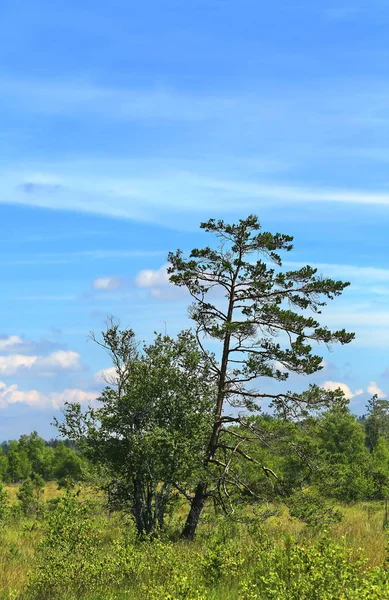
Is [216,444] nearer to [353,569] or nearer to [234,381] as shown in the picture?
[234,381]

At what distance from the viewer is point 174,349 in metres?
16.6

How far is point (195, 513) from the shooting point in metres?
18.1

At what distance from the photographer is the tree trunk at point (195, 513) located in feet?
59.0

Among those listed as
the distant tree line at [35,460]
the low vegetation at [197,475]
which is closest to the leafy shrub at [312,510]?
the low vegetation at [197,475]

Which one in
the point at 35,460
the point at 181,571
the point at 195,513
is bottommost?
the point at 181,571

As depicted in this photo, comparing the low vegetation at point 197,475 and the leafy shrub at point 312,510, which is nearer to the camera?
the low vegetation at point 197,475

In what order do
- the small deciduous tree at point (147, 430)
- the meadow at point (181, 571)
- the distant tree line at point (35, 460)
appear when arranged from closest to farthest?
the meadow at point (181, 571) → the small deciduous tree at point (147, 430) → the distant tree line at point (35, 460)

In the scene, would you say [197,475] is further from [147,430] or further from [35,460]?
[35,460]

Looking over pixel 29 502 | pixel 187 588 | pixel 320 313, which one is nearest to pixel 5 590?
pixel 187 588

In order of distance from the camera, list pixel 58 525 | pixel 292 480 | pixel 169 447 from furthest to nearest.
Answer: pixel 292 480 → pixel 169 447 → pixel 58 525

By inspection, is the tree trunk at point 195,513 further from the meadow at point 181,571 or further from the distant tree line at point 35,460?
the distant tree line at point 35,460

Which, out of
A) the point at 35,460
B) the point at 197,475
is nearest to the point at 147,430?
the point at 197,475

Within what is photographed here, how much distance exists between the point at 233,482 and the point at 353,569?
10.5 meters

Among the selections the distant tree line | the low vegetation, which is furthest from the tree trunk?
the distant tree line
